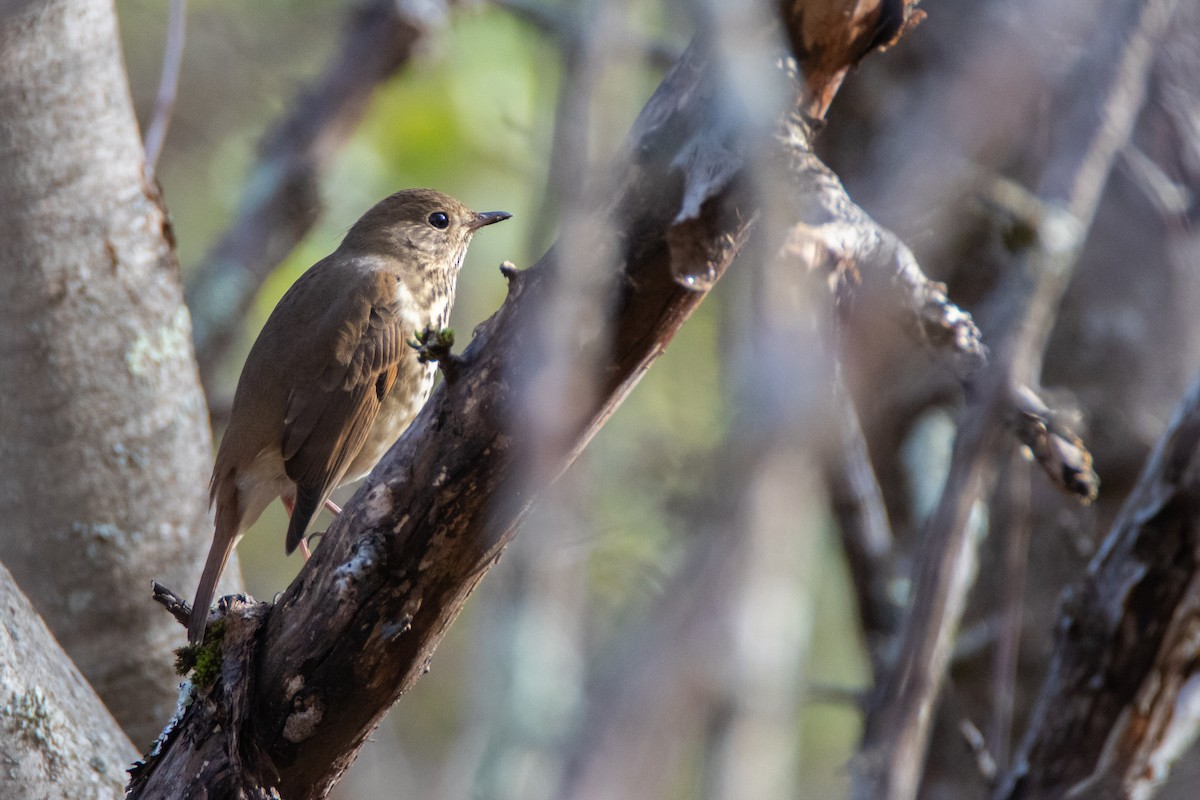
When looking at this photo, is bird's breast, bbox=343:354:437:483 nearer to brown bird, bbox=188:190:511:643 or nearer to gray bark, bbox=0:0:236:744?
brown bird, bbox=188:190:511:643

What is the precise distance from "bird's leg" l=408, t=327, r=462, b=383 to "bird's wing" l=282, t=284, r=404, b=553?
1652 millimetres

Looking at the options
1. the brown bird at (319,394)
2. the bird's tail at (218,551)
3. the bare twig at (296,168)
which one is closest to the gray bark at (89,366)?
the bird's tail at (218,551)

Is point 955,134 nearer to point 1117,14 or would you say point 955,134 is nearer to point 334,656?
point 1117,14

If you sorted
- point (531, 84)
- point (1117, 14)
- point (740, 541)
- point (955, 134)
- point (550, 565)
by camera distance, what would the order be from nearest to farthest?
point (740, 541), point (550, 565), point (1117, 14), point (955, 134), point (531, 84)

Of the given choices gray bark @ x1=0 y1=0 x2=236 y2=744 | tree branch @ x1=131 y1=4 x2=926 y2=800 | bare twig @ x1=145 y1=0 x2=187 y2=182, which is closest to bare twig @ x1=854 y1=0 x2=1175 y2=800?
tree branch @ x1=131 y1=4 x2=926 y2=800

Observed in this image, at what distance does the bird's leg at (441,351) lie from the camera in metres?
2.22

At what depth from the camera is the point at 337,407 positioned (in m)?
3.86

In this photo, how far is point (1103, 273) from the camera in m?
5.16

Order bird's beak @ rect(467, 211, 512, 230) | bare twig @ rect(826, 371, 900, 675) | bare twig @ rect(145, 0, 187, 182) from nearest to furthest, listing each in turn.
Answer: bare twig @ rect(145, 0, 187, 182), bare twig @ rect(826, 371, 900, 675), bird's beak @ rect(467, 211, 512, 230)

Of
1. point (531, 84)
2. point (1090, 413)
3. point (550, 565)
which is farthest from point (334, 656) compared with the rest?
point (531, 84)

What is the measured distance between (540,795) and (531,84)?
3858 millimetres

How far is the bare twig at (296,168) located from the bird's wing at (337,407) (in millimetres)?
1455

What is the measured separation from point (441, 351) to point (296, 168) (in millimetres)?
3505

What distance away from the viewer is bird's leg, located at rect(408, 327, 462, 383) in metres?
2.22
